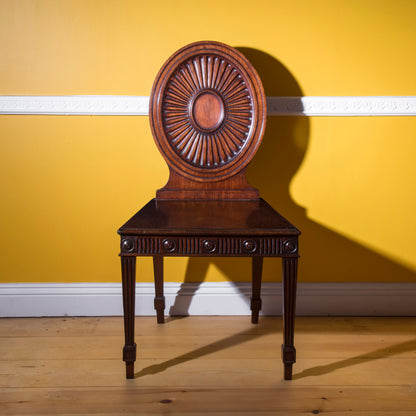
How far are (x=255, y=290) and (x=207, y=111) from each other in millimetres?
897

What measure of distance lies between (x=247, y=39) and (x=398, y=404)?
1.68 metres

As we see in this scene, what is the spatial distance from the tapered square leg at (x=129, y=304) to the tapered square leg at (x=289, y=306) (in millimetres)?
526

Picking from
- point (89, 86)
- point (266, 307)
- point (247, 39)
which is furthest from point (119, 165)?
point (266, 307)

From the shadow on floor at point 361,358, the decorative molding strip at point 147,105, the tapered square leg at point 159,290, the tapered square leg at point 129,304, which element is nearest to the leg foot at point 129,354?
the tapered square leg at point 129,304

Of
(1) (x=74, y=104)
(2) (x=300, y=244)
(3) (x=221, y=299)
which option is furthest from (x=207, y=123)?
(3) (x=221, y=299)

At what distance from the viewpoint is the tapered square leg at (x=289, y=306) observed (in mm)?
1348

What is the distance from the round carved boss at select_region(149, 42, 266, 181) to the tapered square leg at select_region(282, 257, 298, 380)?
0.59m

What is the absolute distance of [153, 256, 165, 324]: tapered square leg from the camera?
1.88 metres

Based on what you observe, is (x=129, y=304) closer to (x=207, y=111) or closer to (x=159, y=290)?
(x=159, y=290)

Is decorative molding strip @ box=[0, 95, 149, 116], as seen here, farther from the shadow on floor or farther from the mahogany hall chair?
the shadow on floor

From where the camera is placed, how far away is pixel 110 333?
1.86 meters

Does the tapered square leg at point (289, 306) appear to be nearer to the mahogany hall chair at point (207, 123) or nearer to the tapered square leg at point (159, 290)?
the mahogany hall chair at point (207, 123)

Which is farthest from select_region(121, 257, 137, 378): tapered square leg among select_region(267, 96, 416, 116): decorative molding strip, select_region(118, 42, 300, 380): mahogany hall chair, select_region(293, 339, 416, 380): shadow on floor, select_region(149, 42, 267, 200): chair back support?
select_region(267, 96, 416, 116): decorative molding strip

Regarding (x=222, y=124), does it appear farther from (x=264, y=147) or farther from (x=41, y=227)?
(x=41, y=227)
